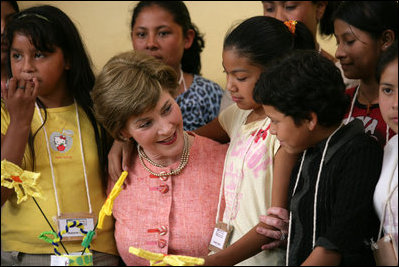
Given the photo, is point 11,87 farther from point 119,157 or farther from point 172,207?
point 172,207

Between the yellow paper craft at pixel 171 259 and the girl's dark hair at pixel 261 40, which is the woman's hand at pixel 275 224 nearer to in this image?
the yellow paper craft at pixel 171 259

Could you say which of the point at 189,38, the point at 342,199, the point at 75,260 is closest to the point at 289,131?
the point at 342,199

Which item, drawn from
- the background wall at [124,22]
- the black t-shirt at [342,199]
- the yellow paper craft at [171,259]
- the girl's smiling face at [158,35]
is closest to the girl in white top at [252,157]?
the black t-shirt at [342,199]

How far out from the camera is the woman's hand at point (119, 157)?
2.05m

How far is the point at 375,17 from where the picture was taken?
1763 mm

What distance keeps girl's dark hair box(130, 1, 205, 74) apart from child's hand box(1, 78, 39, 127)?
81 cm

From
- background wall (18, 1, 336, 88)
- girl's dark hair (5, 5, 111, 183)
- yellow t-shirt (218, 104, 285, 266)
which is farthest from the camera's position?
background wall (18, 1, 336, 88)

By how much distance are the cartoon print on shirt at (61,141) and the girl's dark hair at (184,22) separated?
773 millimetres

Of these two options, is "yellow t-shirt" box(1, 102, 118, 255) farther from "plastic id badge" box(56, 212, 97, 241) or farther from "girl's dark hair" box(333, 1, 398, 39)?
"girl's dark hair" box(333, 1, 398, 39)

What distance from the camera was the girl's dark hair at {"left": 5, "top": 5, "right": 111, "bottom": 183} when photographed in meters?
2.08

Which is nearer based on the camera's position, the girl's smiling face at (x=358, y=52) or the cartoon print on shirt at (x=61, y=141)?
the girl's smiling face at (x=358, y=52)

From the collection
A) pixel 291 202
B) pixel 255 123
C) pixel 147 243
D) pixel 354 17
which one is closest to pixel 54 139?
pixel 147 243

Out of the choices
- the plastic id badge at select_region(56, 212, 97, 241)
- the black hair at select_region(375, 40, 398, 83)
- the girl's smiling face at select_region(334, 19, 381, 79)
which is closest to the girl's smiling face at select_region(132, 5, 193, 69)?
the plastic id badge at select_region(56, 212, 97, 241)

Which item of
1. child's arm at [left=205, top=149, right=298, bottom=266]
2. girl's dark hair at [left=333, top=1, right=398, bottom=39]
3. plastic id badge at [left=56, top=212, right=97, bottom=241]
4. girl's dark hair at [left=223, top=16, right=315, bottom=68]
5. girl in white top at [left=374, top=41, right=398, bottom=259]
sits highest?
girl's dark hair at [left=333, top=1, right=398, bottom=39]
